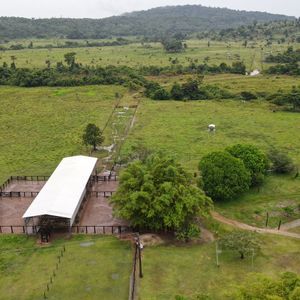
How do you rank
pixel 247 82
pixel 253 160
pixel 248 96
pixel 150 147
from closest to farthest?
pixel 253 160
pixel 150 147
pixel 248 96
pixel 247 82

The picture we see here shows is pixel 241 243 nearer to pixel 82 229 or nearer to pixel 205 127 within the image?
pixel 82 229

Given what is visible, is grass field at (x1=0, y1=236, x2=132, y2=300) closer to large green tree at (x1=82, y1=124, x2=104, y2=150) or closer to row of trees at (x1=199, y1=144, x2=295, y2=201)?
row of trees at (x1=199, y1=144, x2=295, y2=201)

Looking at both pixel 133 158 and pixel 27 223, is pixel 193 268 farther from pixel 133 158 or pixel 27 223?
pixel 133 158

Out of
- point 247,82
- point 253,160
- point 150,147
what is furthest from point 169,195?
point 247,82

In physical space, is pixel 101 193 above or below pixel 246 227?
above

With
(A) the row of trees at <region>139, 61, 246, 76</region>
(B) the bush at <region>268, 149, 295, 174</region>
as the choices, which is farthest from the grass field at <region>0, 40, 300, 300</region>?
(A) the row of trees at <region>139, 61, 246, 76</region>

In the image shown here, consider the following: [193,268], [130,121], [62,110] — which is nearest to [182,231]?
[193,268]

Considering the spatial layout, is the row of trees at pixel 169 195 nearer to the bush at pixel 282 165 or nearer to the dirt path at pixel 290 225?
the dirt path at pixel 290 225
